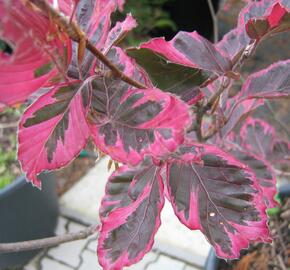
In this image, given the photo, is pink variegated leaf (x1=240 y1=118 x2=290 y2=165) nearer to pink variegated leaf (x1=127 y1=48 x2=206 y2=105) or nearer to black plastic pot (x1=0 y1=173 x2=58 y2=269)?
pink variegated leaf (x1=127 y1=48 x2=206 y2=105)

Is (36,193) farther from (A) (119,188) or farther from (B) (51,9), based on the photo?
(B) (51,9)

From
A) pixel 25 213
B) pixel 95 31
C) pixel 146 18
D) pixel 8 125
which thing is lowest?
pixel 146 18

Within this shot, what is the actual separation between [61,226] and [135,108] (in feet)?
4.37

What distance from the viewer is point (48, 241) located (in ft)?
2.85

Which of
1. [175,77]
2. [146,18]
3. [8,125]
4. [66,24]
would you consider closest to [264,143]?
[175,77]

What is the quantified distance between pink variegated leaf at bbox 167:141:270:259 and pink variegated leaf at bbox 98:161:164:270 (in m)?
0.03

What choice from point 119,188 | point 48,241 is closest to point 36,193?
point 48,241

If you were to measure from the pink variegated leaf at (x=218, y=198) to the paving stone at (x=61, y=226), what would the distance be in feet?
3.90

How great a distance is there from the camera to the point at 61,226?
5.88 ft

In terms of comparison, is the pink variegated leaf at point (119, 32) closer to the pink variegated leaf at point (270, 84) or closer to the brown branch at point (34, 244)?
the pink variegated leaf at point (270, 84)

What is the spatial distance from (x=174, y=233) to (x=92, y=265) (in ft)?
1.10

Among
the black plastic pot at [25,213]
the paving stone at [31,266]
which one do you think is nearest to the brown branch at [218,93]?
the black plastic pot at [25,213]

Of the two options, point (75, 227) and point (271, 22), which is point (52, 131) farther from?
point (75, 227)

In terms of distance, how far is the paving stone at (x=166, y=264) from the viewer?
1624 millimetres
